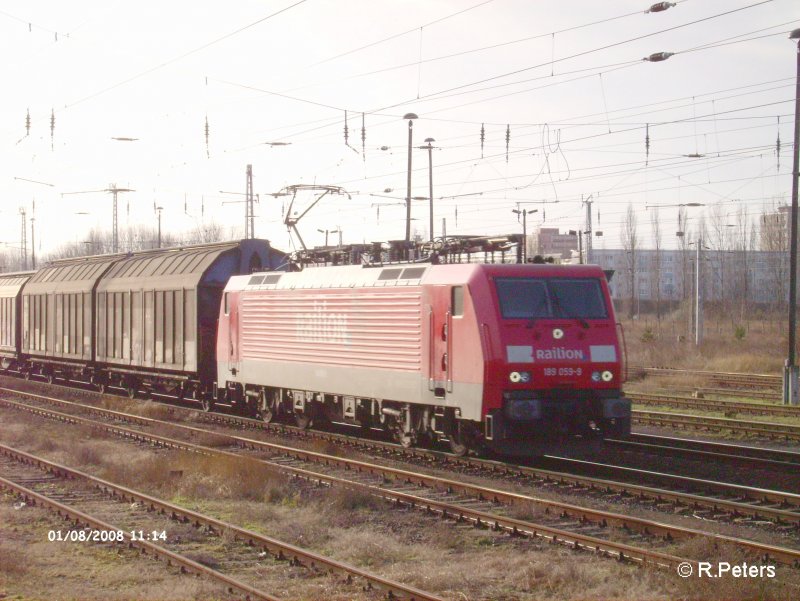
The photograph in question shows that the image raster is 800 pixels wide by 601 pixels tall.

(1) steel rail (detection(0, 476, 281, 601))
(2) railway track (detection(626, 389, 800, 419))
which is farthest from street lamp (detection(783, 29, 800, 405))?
(1) steel rail (detection(0, 476, 281, 601))

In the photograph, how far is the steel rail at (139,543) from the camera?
28.2ft

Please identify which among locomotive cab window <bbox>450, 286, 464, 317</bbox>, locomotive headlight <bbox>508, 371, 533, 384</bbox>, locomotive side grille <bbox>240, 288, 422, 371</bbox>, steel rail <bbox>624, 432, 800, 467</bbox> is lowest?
steel rail <bbox>624, 432, 800, 467</bbox>

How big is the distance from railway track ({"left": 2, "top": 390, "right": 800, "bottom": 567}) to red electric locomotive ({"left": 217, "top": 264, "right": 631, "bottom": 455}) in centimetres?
141

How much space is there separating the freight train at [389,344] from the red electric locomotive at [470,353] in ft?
0.08

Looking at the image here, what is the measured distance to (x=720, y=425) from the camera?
20.6 metres

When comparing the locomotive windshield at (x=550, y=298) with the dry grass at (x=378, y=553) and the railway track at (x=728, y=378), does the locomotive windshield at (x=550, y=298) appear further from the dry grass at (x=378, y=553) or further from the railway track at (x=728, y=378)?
the railway track at (x=728, y=378)

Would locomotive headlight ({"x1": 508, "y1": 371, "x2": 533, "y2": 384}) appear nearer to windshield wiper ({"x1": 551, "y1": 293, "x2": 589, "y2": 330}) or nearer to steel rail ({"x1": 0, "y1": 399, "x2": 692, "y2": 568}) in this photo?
windshield wiper ({"x1": 551, "y1": 293, "x2": 589, "y2": 330})

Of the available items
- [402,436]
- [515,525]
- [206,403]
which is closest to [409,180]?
[206,403]

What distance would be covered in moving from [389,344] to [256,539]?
6.75m

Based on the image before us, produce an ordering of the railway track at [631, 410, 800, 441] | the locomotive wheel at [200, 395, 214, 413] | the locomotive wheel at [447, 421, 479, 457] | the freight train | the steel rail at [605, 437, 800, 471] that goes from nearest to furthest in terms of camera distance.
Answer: the freight train → the steel rail at [605, 437, 800, 471] → the locomotive wheel at [447, 421, 479, 457] → the railway track at [631, 410, 800, 441] → the locomotive wheel at [200, 395, 214, 413]

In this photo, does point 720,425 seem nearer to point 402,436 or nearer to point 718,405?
point 718,405

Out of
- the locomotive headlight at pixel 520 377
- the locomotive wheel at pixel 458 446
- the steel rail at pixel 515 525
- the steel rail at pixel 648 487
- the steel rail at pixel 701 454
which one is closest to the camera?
the steel rail at pixel 515 525

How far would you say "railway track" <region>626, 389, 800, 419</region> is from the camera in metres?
23.5

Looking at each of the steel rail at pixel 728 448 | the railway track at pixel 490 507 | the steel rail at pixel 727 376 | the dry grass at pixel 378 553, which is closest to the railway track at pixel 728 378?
the steel rail at pixel 727 376
